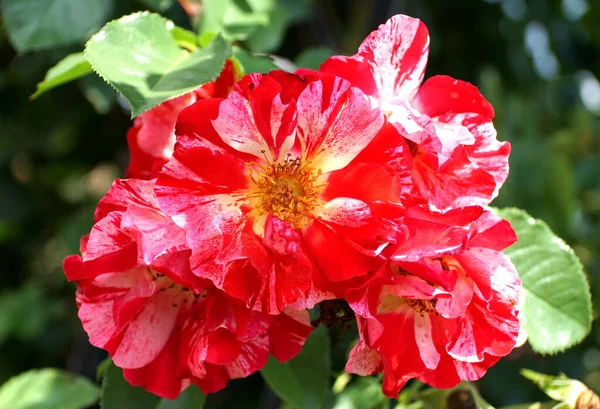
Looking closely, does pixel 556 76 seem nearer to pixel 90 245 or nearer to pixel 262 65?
Answer: pixel 262 65

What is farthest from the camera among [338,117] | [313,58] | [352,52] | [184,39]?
[352,52]

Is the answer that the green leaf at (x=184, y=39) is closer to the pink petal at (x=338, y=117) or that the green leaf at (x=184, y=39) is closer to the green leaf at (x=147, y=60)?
the green leaf at (x=147, y=60)

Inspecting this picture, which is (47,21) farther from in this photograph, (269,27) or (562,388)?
(562,388)

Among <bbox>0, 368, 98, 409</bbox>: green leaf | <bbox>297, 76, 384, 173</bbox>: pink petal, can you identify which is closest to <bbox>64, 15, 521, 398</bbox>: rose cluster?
<bbox>297, 76, 384, 173</bbox>: pink petal

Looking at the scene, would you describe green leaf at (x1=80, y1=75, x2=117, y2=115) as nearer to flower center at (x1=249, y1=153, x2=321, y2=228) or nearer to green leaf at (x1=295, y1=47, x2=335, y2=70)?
green leaf at (x1=295, y1=47, x2=335, y2=70)

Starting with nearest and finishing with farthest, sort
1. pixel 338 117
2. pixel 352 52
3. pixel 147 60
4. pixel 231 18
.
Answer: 1. pixel 338 117
2. pixel 147 60
3. pixel 231 18
4. pixel 352 52

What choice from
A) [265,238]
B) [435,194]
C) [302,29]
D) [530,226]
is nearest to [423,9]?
[302,29]

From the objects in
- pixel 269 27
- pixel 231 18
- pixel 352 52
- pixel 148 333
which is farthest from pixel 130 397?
pixel 352 52

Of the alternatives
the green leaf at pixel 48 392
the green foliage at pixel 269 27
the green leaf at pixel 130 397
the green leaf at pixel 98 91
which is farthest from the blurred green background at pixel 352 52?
the green leaf at pixel 130 397
